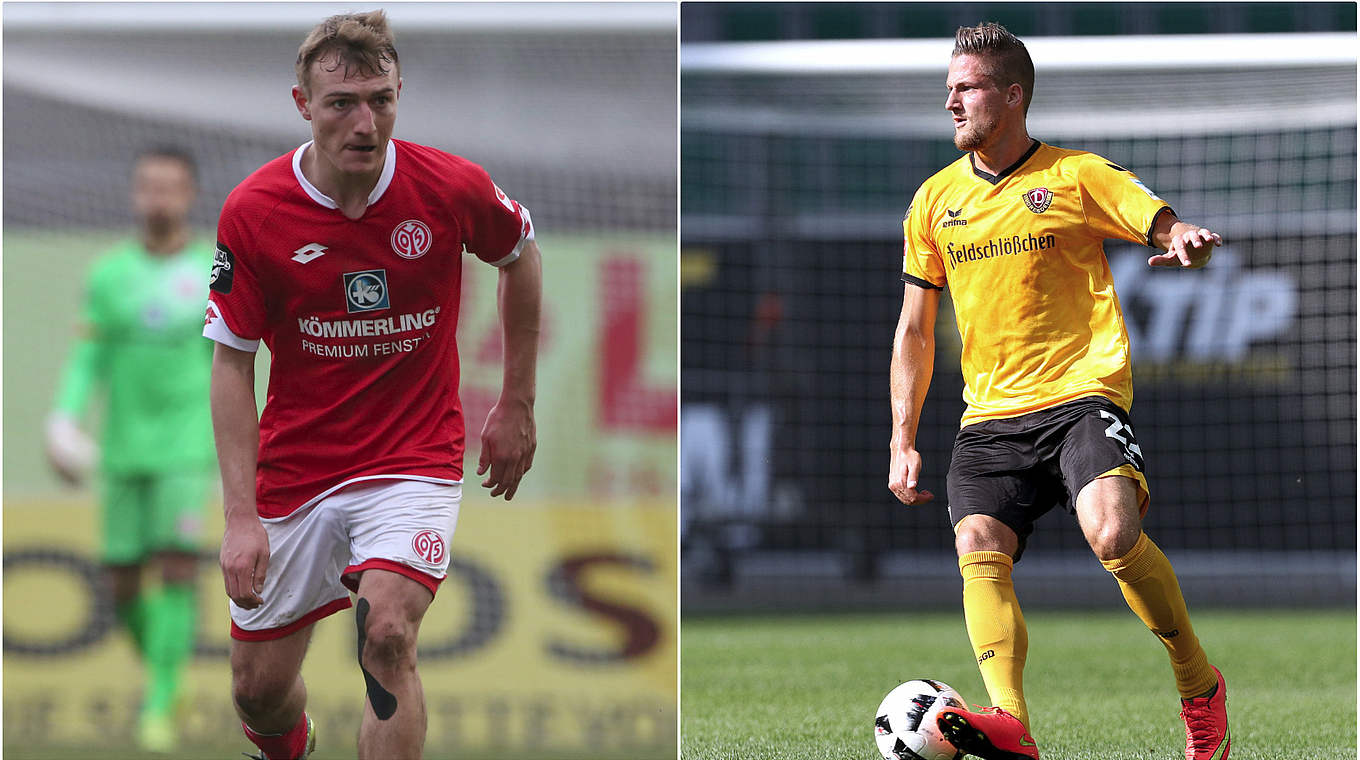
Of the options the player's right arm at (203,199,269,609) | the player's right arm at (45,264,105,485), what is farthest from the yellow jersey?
the player's right arm at (45,264,105,485)

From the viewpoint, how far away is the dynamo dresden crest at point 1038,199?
4.07m

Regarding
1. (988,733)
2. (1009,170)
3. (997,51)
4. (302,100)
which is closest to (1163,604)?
(988,733)

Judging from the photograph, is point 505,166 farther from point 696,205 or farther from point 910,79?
point 696,205

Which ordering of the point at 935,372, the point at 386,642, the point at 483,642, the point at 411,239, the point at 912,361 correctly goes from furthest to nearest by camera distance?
the point at 935,372
the point at 483,642
the point at 912,361
the point at 411,239
the point at 386,642

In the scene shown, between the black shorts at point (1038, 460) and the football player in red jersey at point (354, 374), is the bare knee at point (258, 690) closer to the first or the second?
the football player in red jersey at point (354, 374)

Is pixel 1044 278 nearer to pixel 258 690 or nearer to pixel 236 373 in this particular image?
pixel 236 373

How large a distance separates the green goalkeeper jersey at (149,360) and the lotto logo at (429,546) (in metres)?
3.22

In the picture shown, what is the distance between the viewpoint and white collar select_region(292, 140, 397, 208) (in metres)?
3.87

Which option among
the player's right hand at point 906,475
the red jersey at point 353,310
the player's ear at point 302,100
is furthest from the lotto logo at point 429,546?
the player's right hand at point 906,475

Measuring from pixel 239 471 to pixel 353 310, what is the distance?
0.53 meters

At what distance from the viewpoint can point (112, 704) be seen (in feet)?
23.0

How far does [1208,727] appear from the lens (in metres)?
4.16

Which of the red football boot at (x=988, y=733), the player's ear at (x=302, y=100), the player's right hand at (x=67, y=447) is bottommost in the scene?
the red football boot at (x=988, y=733)

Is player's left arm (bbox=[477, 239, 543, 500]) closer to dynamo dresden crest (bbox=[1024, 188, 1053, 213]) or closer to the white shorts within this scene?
the white shorts
